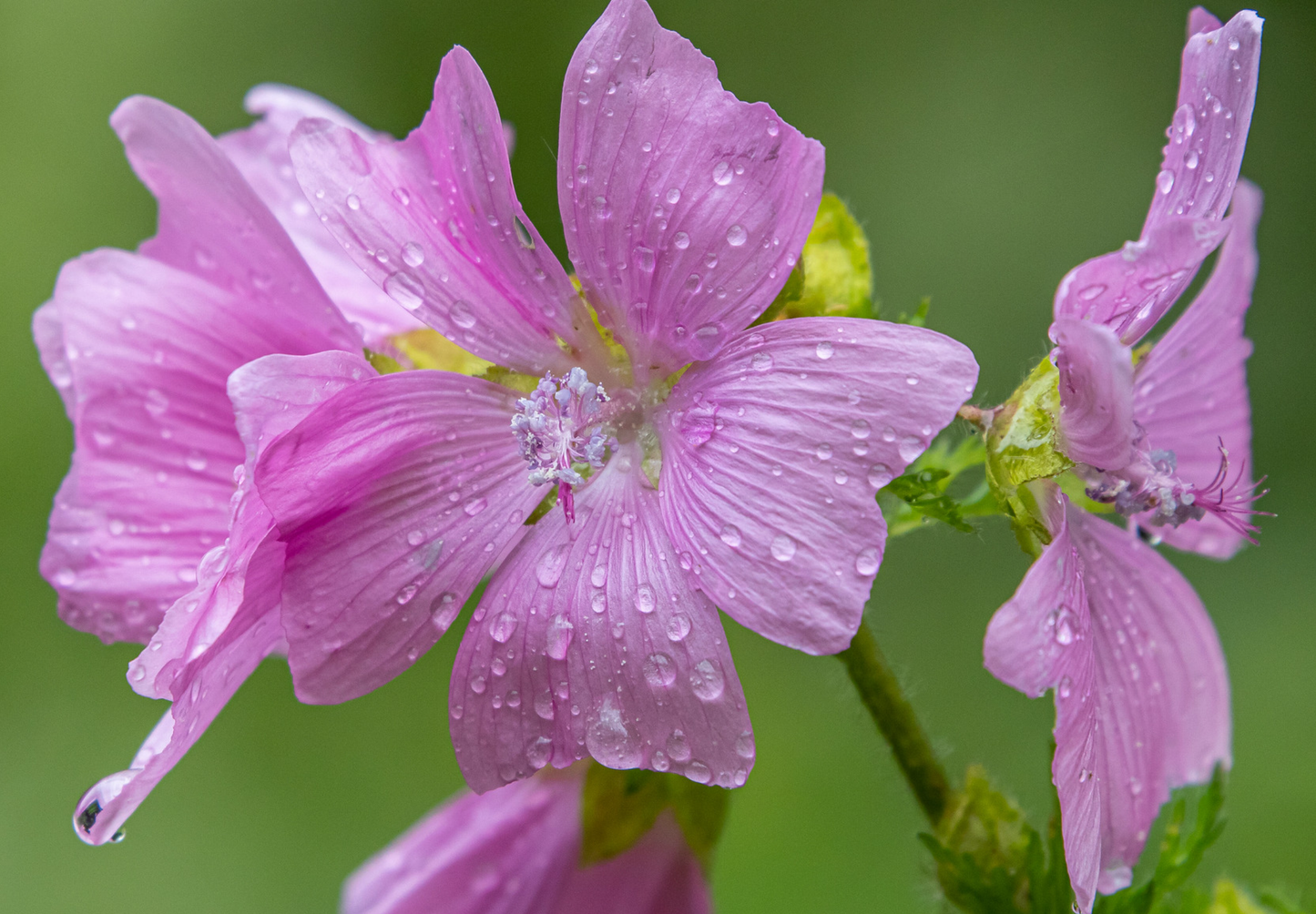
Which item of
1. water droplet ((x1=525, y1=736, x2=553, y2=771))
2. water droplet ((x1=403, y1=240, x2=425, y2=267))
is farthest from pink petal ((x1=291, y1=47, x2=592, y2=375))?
water droplet ((x1=525, y1=736, x2=553, y2=771))

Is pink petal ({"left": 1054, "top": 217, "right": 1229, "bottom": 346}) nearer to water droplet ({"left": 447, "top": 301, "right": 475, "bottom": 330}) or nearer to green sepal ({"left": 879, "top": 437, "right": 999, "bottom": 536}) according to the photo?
green sepal ({"left": 879, "top": 437, "right": 999, "bottom": 536})

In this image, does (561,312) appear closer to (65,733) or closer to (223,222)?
(223,222)

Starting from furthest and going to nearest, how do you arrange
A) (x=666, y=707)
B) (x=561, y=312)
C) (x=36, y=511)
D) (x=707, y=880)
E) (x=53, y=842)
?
(x=36, y=511), (x=53, y=842), (x=707, y=880), (x=561, y=312), (x=666, y=707)

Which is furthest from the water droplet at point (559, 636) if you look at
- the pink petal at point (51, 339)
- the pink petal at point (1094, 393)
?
the pink petal at point (51, 339)

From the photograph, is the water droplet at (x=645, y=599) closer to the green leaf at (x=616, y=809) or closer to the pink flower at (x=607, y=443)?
the pink flower at (x=607, y=443)

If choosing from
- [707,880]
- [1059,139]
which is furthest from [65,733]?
[1059,139]

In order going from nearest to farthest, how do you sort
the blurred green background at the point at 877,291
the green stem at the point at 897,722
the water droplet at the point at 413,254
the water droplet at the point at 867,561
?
the water droplet at the point at 867,561
the water droplet at the point at 413,254
the green stem at the point at 897,722
the blurred green background at the point at 877,291

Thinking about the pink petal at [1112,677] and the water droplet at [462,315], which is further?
the water droplet at [462,315]

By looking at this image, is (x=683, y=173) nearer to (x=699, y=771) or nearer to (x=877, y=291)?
(x=699, y=771)
